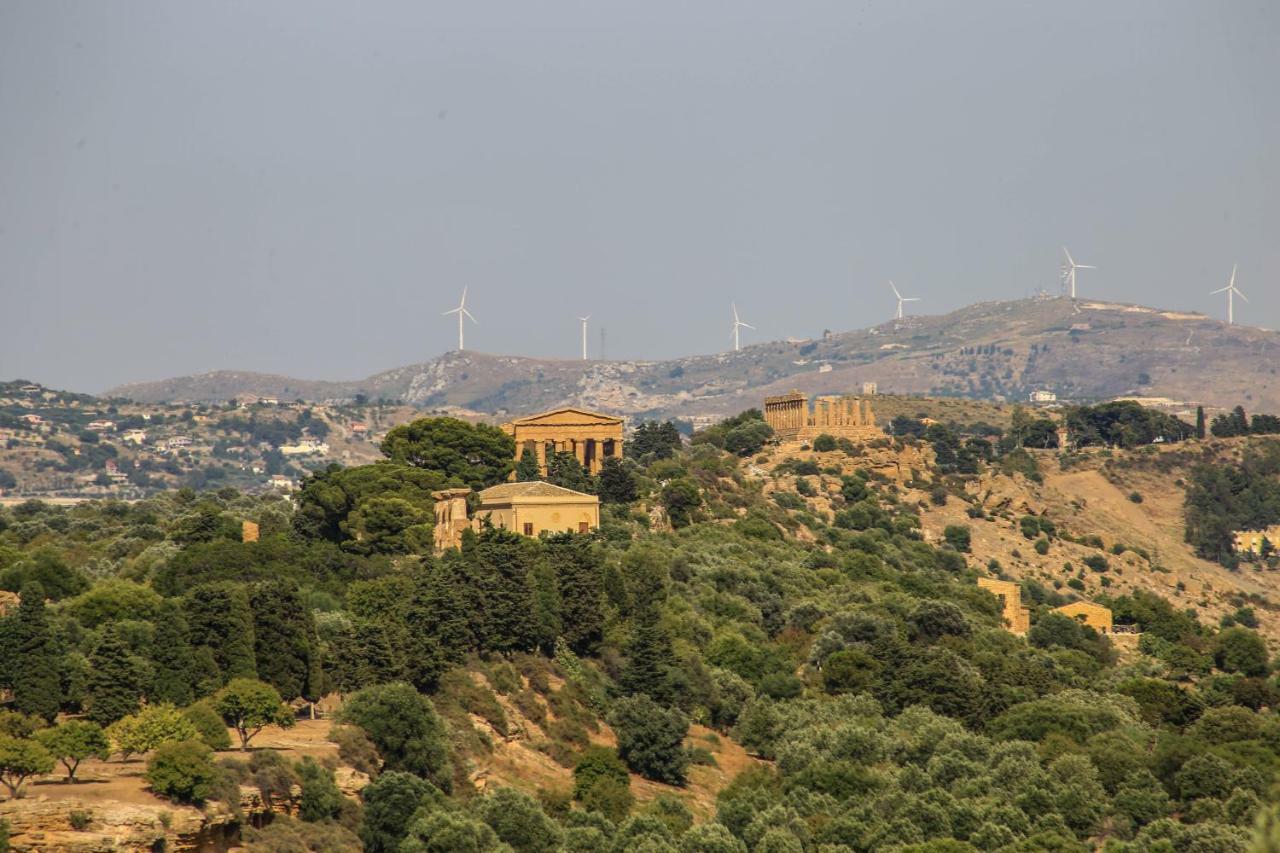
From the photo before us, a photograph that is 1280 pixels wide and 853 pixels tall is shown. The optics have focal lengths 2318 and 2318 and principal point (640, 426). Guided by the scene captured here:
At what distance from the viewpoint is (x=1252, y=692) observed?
8631 centimetres

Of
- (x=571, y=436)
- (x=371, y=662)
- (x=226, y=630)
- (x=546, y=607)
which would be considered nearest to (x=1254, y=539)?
(x=571, y=436)

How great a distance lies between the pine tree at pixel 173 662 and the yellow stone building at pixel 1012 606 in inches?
2008

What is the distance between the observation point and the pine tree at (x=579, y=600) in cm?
7644

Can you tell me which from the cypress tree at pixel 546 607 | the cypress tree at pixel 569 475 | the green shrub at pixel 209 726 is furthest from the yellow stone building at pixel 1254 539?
the green shrub at pixel 209 726

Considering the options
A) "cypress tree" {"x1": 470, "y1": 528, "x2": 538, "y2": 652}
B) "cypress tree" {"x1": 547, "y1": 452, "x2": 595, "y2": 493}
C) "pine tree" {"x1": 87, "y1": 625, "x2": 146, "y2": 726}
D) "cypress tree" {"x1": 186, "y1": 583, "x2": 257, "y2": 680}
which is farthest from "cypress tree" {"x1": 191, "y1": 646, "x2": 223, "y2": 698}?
"cypress tree" {"x1": 547, "y1": 452, "x2": 595, "y2": 493}

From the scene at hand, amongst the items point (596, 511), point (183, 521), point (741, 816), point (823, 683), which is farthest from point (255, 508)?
point (741, 816)

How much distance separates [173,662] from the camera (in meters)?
58.7

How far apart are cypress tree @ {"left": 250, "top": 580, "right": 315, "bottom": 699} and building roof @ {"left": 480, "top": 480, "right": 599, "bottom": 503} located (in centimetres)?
2691

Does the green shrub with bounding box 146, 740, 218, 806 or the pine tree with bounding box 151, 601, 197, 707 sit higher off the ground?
the pine tree with bounding box 151, 601, 197, 707

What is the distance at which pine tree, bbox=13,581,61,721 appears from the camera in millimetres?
56125

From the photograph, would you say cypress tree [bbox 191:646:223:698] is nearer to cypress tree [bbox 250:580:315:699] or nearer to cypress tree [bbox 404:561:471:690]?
cypress tree [bbox 250:580:315:699]

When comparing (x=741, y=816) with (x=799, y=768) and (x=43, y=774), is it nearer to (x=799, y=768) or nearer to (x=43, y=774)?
(x=799, y=768)

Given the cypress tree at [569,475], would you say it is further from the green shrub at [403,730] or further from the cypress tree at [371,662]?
the green shrub at [403,730]

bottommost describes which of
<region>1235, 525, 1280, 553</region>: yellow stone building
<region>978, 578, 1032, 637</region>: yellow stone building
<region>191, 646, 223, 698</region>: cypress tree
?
<region>1235, 525, 1280, 553</region>: yellow stone building
